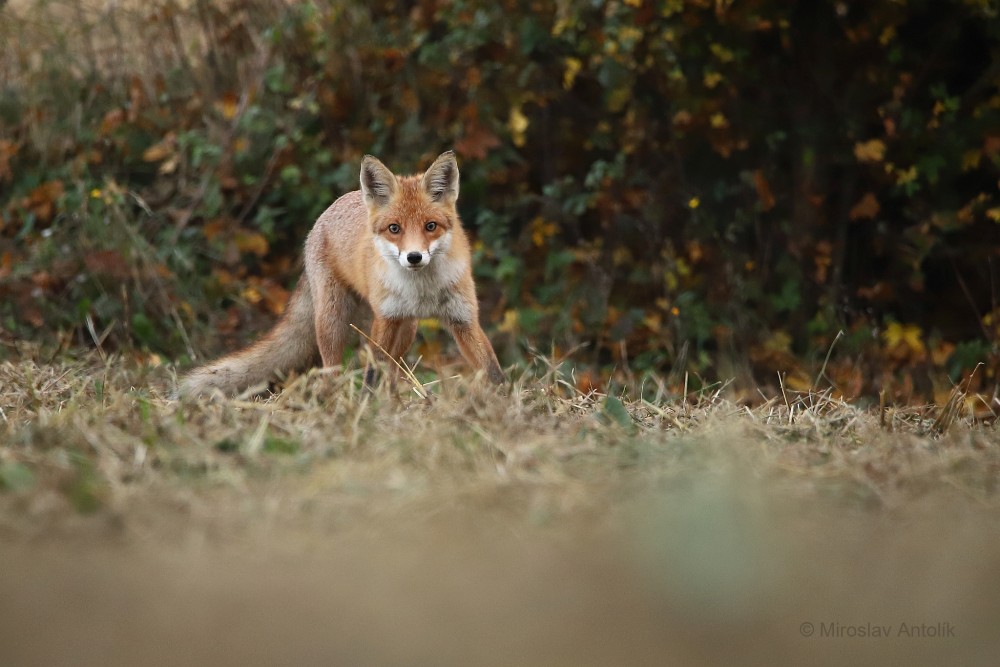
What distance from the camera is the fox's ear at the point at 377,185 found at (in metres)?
4.62

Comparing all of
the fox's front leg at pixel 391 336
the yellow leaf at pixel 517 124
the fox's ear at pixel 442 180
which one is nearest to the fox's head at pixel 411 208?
the fox's ear at pixel 442 180

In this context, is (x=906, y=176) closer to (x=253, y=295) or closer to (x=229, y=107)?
(x=253, y=295)

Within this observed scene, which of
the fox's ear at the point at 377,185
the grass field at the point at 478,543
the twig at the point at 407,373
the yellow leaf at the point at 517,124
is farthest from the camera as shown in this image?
the yellow leaf at the point at 517,124

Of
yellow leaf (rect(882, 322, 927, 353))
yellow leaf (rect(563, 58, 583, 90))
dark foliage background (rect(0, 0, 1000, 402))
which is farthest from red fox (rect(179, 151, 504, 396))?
yellow leaf (rect(882, 322, 927, 353))

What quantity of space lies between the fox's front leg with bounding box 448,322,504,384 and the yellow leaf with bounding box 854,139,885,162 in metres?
3.07

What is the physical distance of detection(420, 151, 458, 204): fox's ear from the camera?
4629 millimetres

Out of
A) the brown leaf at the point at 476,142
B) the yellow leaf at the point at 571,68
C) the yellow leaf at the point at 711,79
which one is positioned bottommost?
the brown leaf at the point at 476,142

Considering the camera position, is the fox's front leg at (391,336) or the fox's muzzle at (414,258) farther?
the fox's front leg at (391,336)

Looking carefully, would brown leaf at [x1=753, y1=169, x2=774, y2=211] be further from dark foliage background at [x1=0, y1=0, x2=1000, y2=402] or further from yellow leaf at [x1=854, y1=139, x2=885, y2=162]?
yellow leaf at [x1=854, y1=139, x2=885, y2=162]

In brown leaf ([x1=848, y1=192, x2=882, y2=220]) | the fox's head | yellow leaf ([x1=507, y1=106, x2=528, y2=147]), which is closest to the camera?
the fox's head

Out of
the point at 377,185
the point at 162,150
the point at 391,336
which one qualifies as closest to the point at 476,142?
the point at 162,150

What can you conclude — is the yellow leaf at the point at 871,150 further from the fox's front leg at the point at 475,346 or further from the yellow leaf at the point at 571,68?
the fox's front leg at the point at 475,346

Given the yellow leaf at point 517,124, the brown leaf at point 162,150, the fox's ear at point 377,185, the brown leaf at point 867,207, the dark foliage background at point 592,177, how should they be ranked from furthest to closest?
the brown leaf at point 162,150 < the yellow leaf at point 517,124 < the brown leaf at point 867,207 < the dark foliage background at point 592,177 < the fox's ear at point 377,185

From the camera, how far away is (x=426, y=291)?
4512mm
